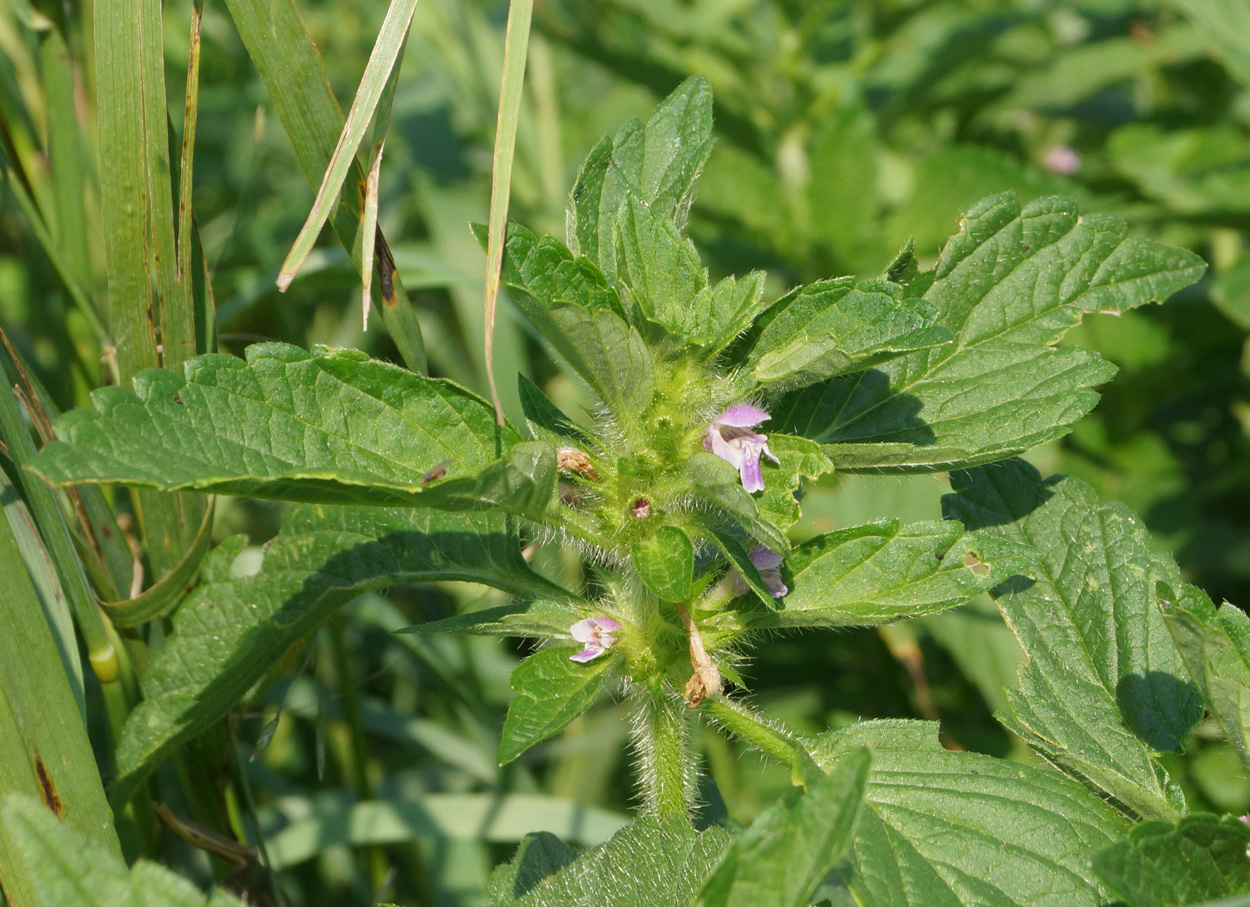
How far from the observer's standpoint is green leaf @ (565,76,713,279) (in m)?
1.30

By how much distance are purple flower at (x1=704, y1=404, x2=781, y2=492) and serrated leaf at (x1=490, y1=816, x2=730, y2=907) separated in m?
0.36

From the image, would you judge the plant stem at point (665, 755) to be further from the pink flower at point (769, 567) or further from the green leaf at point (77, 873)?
the green leaf at point (77, 873)

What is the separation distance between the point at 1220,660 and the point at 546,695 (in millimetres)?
630

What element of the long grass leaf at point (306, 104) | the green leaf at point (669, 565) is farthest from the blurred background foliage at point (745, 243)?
the green leaf at point (669, 565)

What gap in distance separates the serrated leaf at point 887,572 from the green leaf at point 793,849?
0.98 ft

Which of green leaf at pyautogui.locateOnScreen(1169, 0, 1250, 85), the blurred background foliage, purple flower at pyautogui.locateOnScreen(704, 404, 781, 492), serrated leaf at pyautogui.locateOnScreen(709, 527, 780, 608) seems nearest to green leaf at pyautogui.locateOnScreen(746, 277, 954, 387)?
purple flower at pyautogui.locateOnScreen(704, 404, 781, 492)

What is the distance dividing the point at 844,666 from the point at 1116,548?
1.81m

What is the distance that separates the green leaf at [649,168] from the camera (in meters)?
1.30

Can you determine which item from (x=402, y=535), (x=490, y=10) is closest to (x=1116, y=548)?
(x=402, y=535)

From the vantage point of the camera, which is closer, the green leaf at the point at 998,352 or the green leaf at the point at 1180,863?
→ the green leaf at the point at 1180,863

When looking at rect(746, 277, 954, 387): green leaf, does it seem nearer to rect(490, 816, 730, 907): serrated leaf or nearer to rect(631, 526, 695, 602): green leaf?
rect(631, 526, 695, 602): green leaf

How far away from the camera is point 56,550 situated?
1.29 m

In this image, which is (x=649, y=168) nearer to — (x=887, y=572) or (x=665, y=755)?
(x=887, y=572)

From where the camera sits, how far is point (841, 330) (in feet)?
3.71
